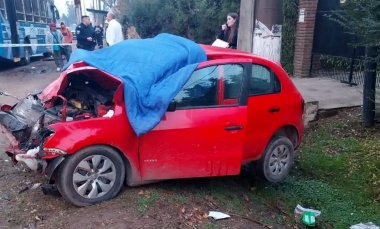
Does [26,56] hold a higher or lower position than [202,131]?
lower

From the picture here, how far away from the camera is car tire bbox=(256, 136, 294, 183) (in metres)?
5.15

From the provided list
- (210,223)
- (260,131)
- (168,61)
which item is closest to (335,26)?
(260,131)

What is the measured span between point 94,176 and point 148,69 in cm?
121

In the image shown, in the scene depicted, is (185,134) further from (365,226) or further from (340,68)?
(340,68)

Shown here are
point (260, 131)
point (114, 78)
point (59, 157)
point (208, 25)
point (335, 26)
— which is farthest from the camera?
point (208, 25)

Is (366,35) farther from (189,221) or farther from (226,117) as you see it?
(189,221)

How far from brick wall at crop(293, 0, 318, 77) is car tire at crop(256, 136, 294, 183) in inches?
234

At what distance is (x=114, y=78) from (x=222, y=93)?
3.89 feet

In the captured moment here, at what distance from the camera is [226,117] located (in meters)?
4.50

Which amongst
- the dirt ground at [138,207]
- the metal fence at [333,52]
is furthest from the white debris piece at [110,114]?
the metal fence at [333,52]

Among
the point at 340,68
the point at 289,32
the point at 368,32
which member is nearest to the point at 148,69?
the point at 368,32

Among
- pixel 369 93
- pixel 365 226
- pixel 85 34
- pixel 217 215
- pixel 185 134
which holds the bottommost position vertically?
pixel 365 226

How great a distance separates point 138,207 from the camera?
4078mm

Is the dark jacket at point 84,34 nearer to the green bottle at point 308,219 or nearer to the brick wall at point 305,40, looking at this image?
the brick wall at point 305,40
